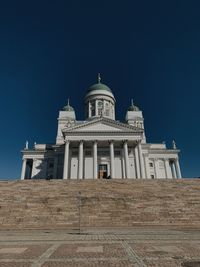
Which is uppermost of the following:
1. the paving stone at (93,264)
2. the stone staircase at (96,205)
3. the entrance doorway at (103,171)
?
the entrance doorway at (103,171)

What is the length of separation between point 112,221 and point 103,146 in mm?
25166

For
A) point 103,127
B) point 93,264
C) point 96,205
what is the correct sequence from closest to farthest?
point 93,264 → point 96,205 → point 103,127

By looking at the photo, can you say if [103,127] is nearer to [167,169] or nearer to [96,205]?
[167,169]

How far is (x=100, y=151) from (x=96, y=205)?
2324cm

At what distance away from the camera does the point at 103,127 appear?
3916cm

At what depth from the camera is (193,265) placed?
17.2 feet

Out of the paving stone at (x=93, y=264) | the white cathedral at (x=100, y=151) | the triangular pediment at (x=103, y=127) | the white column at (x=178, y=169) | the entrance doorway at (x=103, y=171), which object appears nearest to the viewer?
the paving stone at (x=93, y=264)

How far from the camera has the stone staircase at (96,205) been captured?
1611 centimetres

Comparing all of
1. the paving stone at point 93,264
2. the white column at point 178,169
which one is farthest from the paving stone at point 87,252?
the white column at point 178,169

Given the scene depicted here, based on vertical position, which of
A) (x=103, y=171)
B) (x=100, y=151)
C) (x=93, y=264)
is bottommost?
(x=93, y=264)

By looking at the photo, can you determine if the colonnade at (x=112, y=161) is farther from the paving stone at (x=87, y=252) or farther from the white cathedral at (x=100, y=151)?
the paving stone at (x=87, y=252)

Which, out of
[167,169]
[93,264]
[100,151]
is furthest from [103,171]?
[93,264]

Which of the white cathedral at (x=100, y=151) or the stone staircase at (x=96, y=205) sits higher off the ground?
the white cathedral at (x=100, y=151)

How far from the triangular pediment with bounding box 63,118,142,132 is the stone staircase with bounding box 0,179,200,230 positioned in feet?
49.5
